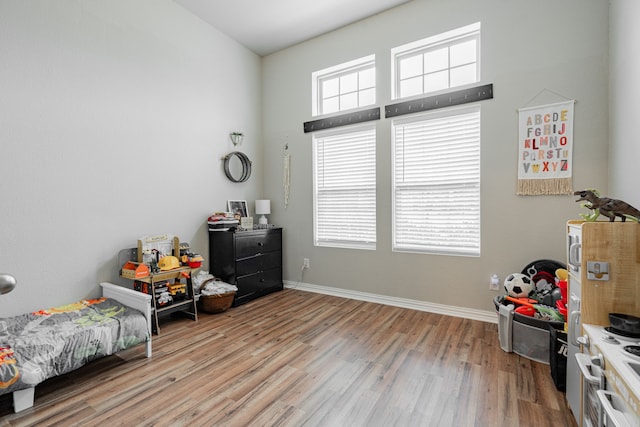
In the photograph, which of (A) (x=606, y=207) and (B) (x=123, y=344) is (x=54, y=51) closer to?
(B) (x=123, y=344)

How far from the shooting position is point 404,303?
11.2 feet

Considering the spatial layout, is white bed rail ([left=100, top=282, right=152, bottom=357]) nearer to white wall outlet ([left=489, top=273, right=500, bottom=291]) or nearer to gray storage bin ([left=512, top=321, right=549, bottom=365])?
gray storage bin ([left=512, top=321, right=549, bottom=365])

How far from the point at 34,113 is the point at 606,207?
3897 mm

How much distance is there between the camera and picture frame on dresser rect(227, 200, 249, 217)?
3979 millimetres

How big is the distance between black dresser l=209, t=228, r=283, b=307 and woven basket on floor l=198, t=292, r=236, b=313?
22 centimetres

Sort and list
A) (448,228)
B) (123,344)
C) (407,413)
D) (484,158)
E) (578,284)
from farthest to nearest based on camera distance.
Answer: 1. (448,228)
2. (484,158)
3. (123,344)
4. (407,413)
5. (578,284)

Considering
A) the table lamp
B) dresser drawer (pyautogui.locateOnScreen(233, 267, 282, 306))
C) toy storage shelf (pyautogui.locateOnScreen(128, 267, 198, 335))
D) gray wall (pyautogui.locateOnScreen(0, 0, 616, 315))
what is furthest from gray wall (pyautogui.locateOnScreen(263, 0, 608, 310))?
toy storage shelf (pyautogui.locateOnScreen(128, 267, 198, 335))

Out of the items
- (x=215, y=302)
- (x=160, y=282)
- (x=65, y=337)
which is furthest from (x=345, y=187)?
(x=65, y=337)

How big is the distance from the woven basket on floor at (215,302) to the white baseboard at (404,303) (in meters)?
1.17

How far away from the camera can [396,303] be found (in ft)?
11.3

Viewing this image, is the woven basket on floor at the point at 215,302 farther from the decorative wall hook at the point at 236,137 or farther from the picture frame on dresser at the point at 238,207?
the decorative wall hook at the point at 236,137

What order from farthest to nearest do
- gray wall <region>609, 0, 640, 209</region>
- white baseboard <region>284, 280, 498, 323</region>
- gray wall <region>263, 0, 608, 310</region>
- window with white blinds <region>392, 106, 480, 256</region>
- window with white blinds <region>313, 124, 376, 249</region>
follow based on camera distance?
window with white blinds <region>313, 124, 376, 249</region>, window with white blinds <region>392, 106, 480, 256</region>, white baseboard <region>284, 280, 498, 323</region>, gray wall <region>263, 0, 608, 310</region>, gray wall <region>609, 0, 640, 209</region>

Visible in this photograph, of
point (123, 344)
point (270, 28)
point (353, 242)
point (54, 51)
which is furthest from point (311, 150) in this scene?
point (123, 344)

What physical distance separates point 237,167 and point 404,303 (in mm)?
2805
